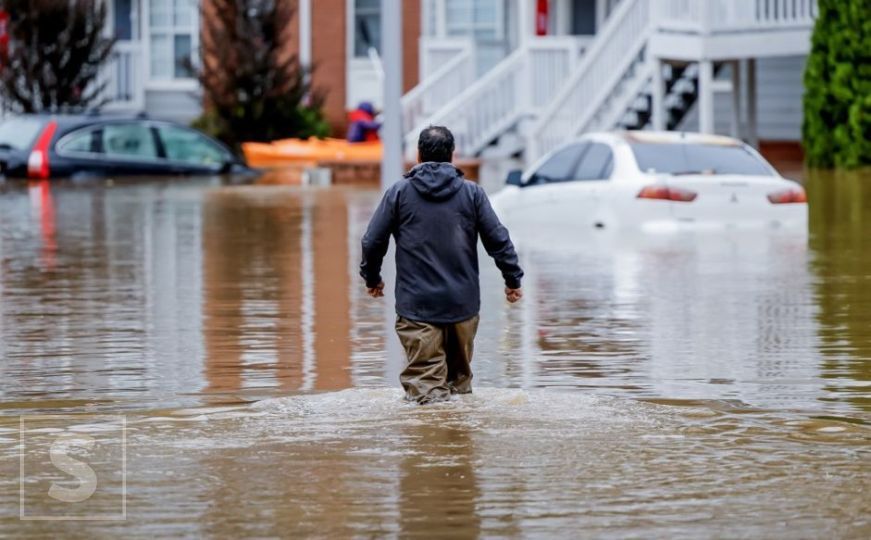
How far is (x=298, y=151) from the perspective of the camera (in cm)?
3878

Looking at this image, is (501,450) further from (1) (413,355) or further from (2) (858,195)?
(2) (858,195)

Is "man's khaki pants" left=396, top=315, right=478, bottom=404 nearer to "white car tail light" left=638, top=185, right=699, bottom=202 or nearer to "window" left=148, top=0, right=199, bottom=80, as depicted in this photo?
"white car tail light" left=638, top=185, right=699, bottom=202

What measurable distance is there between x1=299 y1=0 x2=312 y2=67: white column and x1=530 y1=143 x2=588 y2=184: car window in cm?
2104

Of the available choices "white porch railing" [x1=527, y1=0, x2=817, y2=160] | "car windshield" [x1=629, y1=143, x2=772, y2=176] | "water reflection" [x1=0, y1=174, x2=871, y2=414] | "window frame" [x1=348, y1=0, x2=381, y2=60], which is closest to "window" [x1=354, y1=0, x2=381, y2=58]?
"window frame" [x1=348, y1=0, x2=381, y2=60]

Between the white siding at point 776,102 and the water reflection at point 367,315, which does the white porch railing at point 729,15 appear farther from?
the water reflection at point 367,315

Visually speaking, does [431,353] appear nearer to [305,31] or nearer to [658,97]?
[658,97]

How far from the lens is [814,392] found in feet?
34.6

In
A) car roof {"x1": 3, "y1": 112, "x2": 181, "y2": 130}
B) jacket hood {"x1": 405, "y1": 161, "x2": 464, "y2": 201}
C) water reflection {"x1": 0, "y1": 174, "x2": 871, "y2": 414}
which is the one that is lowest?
water reflection {"x1": 0, "y1": 174, "x2": 871, "y2": 414}

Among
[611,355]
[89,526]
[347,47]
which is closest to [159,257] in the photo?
[611,355]

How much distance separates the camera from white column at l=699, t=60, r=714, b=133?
105 feet

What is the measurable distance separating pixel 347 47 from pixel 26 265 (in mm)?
24743

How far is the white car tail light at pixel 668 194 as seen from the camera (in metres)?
20.4

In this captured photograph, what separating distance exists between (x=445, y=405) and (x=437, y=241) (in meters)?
0.75

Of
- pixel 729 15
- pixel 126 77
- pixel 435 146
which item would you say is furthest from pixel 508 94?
pixel 435 146
